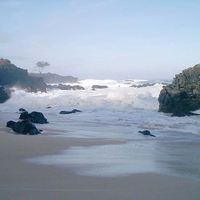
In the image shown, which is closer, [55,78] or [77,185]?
[77,185]

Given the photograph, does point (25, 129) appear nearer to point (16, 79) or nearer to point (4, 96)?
point (4, 96)

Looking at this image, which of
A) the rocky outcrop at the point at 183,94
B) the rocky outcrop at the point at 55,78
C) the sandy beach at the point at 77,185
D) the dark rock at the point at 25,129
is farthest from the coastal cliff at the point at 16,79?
the sandy beach at the point at 77,185

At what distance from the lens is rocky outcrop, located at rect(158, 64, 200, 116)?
19283 millimetres

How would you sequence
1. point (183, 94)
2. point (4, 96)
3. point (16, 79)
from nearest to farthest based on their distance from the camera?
1. point (183, 94)
2. point (4, 96)
3. point (16, 79)

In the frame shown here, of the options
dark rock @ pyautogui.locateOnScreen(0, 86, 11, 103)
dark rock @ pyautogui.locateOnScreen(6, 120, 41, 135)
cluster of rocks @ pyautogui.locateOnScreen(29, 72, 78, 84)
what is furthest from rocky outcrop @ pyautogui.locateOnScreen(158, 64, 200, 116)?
cluster of rocks @ pyautogui.locateOnScreen(29, 72, 78, 84)

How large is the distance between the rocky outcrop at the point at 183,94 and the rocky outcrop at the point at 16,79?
985 inches

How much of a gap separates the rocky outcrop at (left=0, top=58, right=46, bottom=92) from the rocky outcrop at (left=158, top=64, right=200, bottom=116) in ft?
82.1

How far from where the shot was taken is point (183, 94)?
2000 cm

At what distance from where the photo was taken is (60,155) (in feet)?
23.4

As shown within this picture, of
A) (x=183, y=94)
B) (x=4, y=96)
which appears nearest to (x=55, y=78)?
(x=4, y=96)

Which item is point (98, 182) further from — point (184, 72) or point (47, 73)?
point (47, 73)

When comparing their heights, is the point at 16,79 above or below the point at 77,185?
above

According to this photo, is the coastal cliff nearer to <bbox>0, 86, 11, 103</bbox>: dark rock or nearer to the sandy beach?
<bbox>0, 86, 11, 103</bbox>: dark rock

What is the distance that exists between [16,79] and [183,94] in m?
29.4
